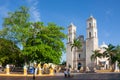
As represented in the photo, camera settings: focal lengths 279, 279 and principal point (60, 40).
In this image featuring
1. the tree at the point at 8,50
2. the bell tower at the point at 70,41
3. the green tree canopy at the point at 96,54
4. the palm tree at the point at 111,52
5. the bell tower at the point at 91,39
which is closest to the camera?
the tree at the point at 8,50

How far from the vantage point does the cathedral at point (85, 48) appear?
99438mm

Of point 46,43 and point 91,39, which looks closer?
point 46,43

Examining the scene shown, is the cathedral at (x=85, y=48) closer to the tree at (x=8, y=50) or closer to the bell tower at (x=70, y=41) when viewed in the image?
the bell tower at (x=70, y=41)

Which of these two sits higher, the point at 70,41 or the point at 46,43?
the point at 70,41

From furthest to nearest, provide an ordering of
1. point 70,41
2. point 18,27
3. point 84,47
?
1. point 70,41
2. point 84,47
3. point 18,27

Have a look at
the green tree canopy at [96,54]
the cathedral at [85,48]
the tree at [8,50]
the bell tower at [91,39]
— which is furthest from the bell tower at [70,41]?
the tree at [8,50]

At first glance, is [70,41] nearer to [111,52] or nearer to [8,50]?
[111,52]

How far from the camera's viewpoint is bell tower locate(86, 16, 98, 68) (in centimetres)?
9907

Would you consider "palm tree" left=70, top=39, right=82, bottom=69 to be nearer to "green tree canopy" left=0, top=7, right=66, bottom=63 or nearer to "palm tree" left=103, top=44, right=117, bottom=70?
"palm tree" left=103, top=44, right=117, bottom=70

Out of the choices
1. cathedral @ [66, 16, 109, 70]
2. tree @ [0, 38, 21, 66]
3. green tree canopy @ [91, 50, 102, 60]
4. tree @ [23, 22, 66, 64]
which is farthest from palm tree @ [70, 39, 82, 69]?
tree @ [0, 38, 21, 66]

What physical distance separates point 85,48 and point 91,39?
4989 mm

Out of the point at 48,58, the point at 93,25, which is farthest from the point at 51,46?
the point at 93,25

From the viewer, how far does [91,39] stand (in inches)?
3920

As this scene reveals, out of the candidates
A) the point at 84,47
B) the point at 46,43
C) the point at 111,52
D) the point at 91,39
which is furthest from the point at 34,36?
the point at 84,47
